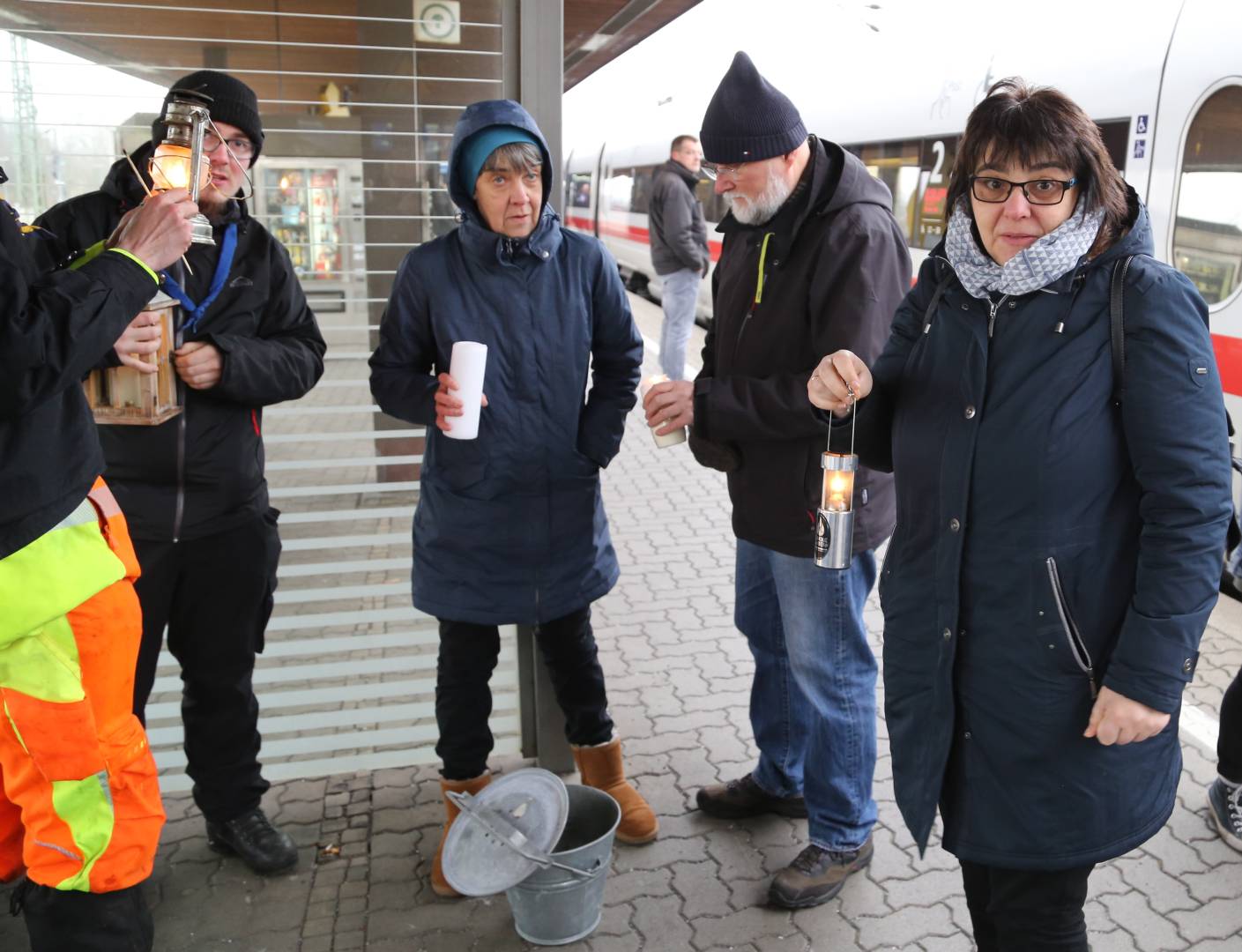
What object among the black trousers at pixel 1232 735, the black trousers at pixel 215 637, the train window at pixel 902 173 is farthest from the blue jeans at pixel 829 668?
the train window at pixel 902 173

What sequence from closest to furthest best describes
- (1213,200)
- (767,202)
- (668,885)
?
(767,202) < (668,885) < (1213,200)

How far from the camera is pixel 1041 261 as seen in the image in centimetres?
199

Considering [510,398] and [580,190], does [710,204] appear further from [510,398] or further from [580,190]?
[510,398]

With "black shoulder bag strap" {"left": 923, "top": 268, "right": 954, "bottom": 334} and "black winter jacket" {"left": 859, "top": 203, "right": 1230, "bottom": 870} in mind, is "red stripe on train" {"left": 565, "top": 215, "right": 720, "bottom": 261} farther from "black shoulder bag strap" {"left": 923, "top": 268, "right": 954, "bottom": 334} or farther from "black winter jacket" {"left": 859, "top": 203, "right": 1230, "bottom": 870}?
"black winter jacket" {"left": 859, "top": 203, "right": 1230, "bottom": 870}

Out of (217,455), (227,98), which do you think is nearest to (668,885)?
(217,455)

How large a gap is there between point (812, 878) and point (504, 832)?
894 mm

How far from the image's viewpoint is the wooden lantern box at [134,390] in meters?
2.76

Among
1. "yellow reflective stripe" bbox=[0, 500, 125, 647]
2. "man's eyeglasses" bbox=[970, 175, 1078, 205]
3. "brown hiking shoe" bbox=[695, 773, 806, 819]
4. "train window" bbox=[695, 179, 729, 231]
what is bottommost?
"brown hiking shoe" bbox=[695, 773, 806, 819]

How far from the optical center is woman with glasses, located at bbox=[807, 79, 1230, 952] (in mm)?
1947

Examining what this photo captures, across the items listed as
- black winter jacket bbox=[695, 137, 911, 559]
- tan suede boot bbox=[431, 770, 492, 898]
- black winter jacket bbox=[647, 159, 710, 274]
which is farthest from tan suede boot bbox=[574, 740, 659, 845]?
black winter jacket bbox=[647, 159, 710, 274]

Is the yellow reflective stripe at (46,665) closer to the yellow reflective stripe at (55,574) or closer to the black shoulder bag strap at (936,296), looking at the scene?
the yellow reflective stripe at (55,574)

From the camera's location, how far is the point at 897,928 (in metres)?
3.12

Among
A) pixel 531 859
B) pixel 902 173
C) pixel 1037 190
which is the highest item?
pixel 902 173

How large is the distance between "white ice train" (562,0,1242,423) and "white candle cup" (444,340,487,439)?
10.3 feet
